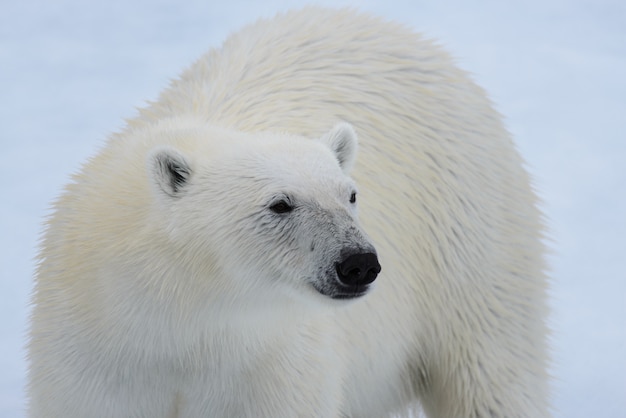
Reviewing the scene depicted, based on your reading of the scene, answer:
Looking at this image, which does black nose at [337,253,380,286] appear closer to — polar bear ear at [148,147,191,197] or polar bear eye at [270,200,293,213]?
polar bear eye at [270,200,293,213]

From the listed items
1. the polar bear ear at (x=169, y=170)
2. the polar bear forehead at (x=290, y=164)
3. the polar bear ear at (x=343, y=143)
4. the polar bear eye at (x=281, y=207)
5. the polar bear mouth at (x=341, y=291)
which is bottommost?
the polar bear mouth at (x=341, y=291)

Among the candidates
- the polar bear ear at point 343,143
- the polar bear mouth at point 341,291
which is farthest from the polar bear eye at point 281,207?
the polar bear ear at point 343,143

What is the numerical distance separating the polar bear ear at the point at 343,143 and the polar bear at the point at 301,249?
0.04 ft

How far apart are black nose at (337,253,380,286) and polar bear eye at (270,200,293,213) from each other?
352mm

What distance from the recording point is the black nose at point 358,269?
378cm

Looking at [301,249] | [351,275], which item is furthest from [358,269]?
[301,249]

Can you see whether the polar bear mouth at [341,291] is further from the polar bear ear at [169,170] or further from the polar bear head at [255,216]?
the polar bear ear at [169,170]

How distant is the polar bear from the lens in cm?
404

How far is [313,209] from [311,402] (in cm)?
107

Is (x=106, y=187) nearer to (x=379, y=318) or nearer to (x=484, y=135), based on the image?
(x=379, y=318)

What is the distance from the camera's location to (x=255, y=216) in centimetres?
404

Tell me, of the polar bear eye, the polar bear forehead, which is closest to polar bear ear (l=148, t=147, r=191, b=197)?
the polar bear forehead

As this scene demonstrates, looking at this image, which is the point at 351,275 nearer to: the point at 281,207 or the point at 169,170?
the point at 281,207

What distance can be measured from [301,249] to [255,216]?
246 mm
